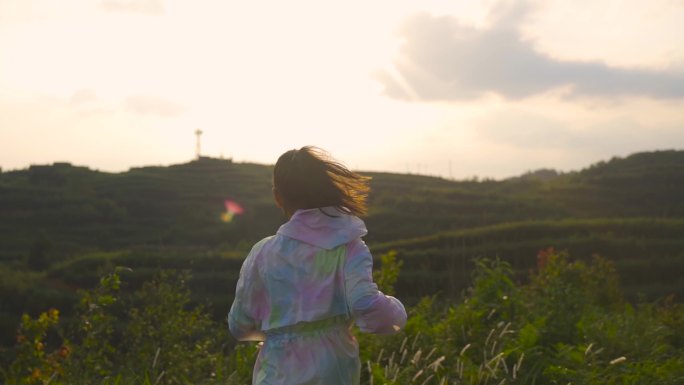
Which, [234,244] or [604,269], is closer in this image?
[604,269]

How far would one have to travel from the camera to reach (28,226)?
138 ft

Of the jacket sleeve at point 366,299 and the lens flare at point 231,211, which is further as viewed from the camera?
the lens flare at point 231,211

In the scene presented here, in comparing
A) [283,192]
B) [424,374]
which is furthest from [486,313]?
[283,192]

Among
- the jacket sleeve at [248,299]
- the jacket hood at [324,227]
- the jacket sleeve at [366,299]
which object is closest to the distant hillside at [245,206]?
the jacket sleeve at [248,299]

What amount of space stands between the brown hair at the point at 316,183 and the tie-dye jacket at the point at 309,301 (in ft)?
0.14

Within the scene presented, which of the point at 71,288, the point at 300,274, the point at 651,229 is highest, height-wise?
the point at 300,274

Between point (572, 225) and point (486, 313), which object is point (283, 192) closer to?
point (486, 313)

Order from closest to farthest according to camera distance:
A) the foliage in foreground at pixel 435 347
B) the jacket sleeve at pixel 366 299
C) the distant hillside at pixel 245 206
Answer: the jacket sleeve at pixel 366 299 < the foliage in foreground at pixel 435 347 < the distant hillside at pixel 245 206

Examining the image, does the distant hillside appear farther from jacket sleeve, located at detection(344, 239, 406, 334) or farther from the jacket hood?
jacket sleeve, located at detection(344, 239, 406, 334)

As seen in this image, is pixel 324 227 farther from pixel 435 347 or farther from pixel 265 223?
pixel 265 223

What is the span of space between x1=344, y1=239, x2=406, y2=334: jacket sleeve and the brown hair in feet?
0.61

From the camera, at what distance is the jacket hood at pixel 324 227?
2.71 m

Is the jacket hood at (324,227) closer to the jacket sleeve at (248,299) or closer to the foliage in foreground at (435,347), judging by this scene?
the jacket sleeve at (248,299)

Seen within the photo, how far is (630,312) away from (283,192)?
16.2ft
